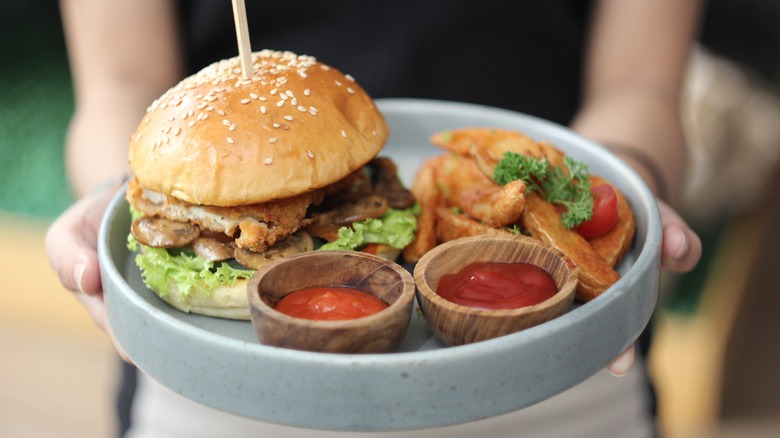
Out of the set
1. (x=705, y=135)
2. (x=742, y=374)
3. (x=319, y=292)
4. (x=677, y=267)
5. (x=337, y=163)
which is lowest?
(x=742, y=374)

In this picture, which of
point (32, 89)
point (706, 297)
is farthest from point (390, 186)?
point (32, 89)

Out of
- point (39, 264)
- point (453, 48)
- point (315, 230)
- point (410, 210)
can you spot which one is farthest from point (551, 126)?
point (39, 264)

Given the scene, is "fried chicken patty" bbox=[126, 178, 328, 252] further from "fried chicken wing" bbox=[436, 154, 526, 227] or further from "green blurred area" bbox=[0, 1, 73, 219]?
"green blurred area" bbox=[0, 1, 73, 219]

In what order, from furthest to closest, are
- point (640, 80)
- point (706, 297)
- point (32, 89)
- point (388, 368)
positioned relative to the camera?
point (32, 89), point (706, 297), point (640, 80), point (388, 368)

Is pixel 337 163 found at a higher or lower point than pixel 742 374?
higher

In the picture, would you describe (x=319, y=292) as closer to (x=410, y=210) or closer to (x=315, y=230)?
(x=315, y=230)

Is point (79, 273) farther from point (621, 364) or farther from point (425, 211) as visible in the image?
point (621, 364)

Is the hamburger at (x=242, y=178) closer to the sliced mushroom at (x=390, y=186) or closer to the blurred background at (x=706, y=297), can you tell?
the sliced mushroom at (x=390, y=186)

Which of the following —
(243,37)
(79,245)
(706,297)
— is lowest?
(706,297)
